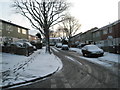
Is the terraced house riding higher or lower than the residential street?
higher

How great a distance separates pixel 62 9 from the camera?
2672cm

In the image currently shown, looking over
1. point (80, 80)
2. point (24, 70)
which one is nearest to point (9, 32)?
point (24, 70)

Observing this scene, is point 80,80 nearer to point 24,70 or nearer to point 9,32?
point 24,70

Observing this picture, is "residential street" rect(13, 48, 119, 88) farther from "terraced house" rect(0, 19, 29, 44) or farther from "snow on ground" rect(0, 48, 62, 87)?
"terraced house" rect(0, 19, 29, 44)

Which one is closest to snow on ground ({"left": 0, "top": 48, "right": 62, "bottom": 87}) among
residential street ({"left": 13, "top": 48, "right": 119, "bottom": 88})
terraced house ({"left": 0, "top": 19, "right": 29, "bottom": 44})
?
residential street ({"left": 13, "top": 48, "right": 119, "bottom": 88})

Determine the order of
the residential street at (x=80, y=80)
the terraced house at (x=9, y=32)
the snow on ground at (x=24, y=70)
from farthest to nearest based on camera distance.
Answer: the terraced house at (x=9, y=32) < the snow on ground at (x=24, y=70) < the residential street at (x=80, y=80)

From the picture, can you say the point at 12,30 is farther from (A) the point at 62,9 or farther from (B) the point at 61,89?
(B) the point at 61,89

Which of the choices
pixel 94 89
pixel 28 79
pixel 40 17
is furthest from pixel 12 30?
pixel 94 89

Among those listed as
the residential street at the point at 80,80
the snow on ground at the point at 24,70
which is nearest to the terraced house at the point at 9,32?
the snow on ground at the point at 24,70

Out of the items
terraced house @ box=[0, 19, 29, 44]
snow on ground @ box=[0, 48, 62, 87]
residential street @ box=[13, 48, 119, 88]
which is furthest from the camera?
terraced house @ box=[0, 19, 29, 44]

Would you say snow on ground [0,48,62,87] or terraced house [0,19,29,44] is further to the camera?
terraced house [0,19,29,44]

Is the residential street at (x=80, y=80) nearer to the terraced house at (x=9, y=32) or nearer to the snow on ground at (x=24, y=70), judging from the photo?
the snow on ground at (x=24, y=70)

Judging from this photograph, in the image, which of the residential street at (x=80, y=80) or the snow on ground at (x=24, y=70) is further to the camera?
the snow on ground at (x=24, y=70)

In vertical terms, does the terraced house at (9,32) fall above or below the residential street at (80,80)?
above
